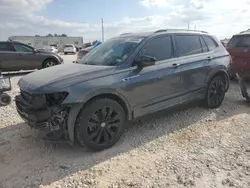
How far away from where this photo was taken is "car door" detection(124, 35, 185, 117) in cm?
436

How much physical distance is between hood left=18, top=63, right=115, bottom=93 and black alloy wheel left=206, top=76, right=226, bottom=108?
8.52 ft

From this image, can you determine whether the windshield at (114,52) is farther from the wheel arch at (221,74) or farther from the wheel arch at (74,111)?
the wheel arch at (221,74)

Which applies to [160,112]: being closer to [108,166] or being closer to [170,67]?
[170,67]

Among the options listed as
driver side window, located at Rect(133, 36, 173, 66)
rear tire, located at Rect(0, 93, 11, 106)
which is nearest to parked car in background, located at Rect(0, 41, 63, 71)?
rear tire, located at Rect(0, 93, 11, 106)

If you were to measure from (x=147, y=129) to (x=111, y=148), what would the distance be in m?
0.98

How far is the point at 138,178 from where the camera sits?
3.33 m

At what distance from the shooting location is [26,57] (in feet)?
40.5

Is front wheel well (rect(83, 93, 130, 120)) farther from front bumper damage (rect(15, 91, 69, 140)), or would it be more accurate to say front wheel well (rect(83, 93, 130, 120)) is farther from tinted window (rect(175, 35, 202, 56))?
tinted window (rect(175, 35, 202, 56))

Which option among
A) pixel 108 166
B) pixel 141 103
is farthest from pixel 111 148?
pixel 141 103

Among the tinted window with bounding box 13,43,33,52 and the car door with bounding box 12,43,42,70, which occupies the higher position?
the tinted window with bounding box 13,43,33,52

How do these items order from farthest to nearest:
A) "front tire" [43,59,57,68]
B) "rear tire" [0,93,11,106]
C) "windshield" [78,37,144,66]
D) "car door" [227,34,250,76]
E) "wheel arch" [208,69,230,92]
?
"front tire" [43,59,57,68] < "car door" [227,34,250,76] < "rear tire" [0,93,11,106] < "wheel arch" [208,69,230,92] < "windshield" [78,37,144,66]

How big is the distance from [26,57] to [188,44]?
9.03 metres

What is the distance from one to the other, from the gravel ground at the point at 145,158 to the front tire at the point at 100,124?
18cm

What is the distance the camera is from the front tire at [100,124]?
3797mm
